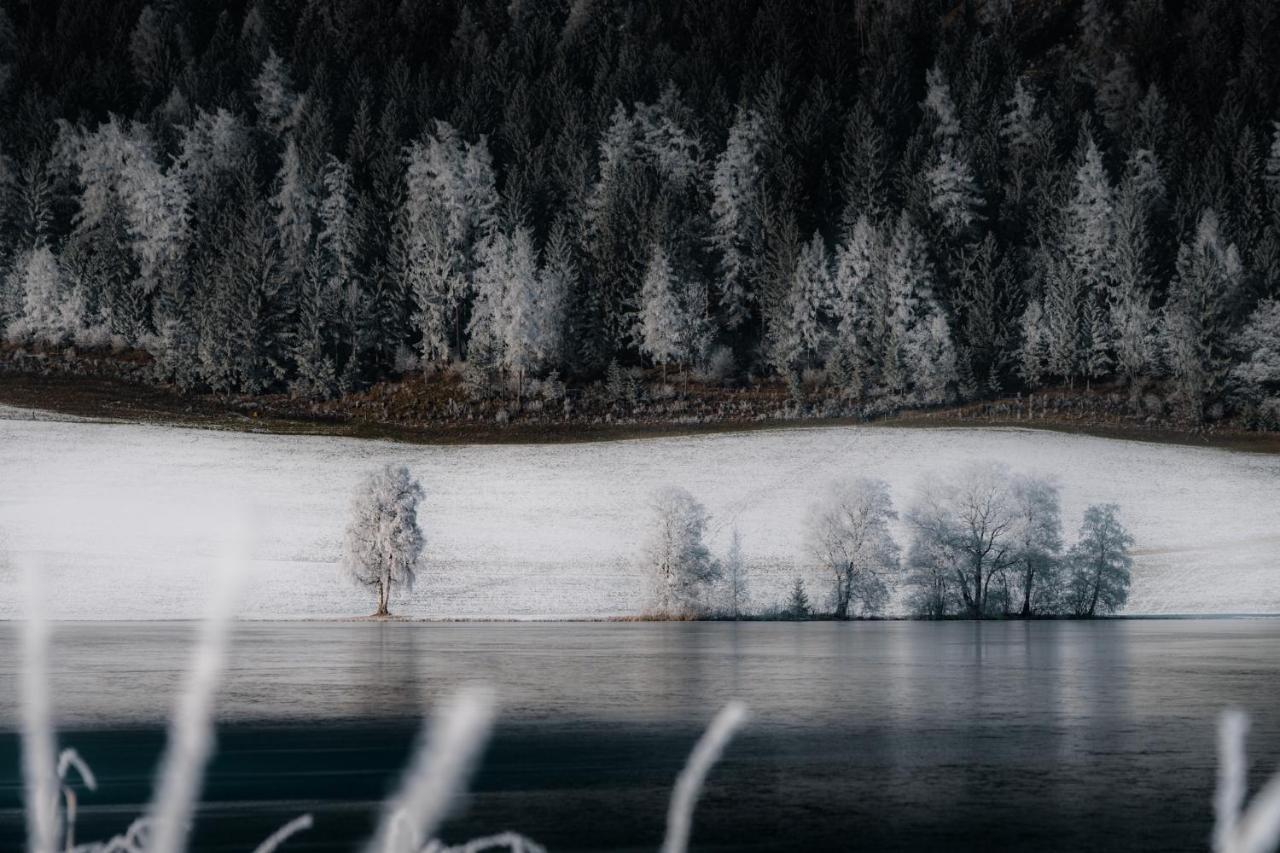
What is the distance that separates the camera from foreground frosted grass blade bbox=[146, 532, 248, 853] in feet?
41.7

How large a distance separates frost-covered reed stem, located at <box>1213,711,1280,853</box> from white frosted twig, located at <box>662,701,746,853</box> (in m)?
4.56

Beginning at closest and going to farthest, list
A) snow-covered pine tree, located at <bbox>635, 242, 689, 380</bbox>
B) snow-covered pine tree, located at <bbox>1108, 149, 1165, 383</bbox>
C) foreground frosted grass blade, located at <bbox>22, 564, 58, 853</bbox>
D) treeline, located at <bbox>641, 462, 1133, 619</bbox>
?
1. foreground frosted grass blade, located at <bbox>22, 564, 58, 853</bbox>
2. treeline, located at <bbox>641, 462, 1133, 619</bbox>
3. snow-covered pine tree, located at <bbox>1108, 149, 1165, 383</bbox>
4. snow-covered pine tree, located at <bbox>635, 242, 689, 380</bbox>

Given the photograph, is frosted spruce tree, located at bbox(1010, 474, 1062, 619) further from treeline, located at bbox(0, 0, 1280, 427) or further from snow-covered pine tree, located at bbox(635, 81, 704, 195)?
snow-covered pine tree, located at bbox(635, 81, 704, 195)

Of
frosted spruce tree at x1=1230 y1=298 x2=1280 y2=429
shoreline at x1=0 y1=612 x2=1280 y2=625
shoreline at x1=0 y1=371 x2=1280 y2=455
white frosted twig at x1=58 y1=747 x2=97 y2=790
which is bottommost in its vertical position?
shoreline at x1=0 y1=612 x2=1280 y2=625

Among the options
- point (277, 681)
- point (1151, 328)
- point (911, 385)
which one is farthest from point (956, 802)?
point (1151, 328)

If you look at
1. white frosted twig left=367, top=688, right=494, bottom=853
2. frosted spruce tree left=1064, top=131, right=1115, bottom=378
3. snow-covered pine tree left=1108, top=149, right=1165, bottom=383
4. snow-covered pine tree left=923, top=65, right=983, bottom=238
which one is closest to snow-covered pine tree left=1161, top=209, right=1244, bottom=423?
snow-covered pine tree left=1108, top=149, right=1165, bottom=383

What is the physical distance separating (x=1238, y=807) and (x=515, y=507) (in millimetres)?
69444

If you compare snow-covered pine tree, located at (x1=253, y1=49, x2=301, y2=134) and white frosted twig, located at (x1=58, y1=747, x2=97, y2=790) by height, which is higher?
snow-covered pine tree, located at (x1=253, y1=49, x2=301, y2=134)

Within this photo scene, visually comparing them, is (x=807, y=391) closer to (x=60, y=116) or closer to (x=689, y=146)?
(x=689, y=146)

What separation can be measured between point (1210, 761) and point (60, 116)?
6406 inches

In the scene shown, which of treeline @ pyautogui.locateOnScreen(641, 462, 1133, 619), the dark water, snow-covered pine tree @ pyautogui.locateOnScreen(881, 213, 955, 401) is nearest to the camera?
the dark water

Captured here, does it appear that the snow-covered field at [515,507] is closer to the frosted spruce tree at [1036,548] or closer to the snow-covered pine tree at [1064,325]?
the frosted spruce tree at [1036,548]

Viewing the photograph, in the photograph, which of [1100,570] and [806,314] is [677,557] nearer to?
[1100,570]

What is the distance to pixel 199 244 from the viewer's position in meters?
142
